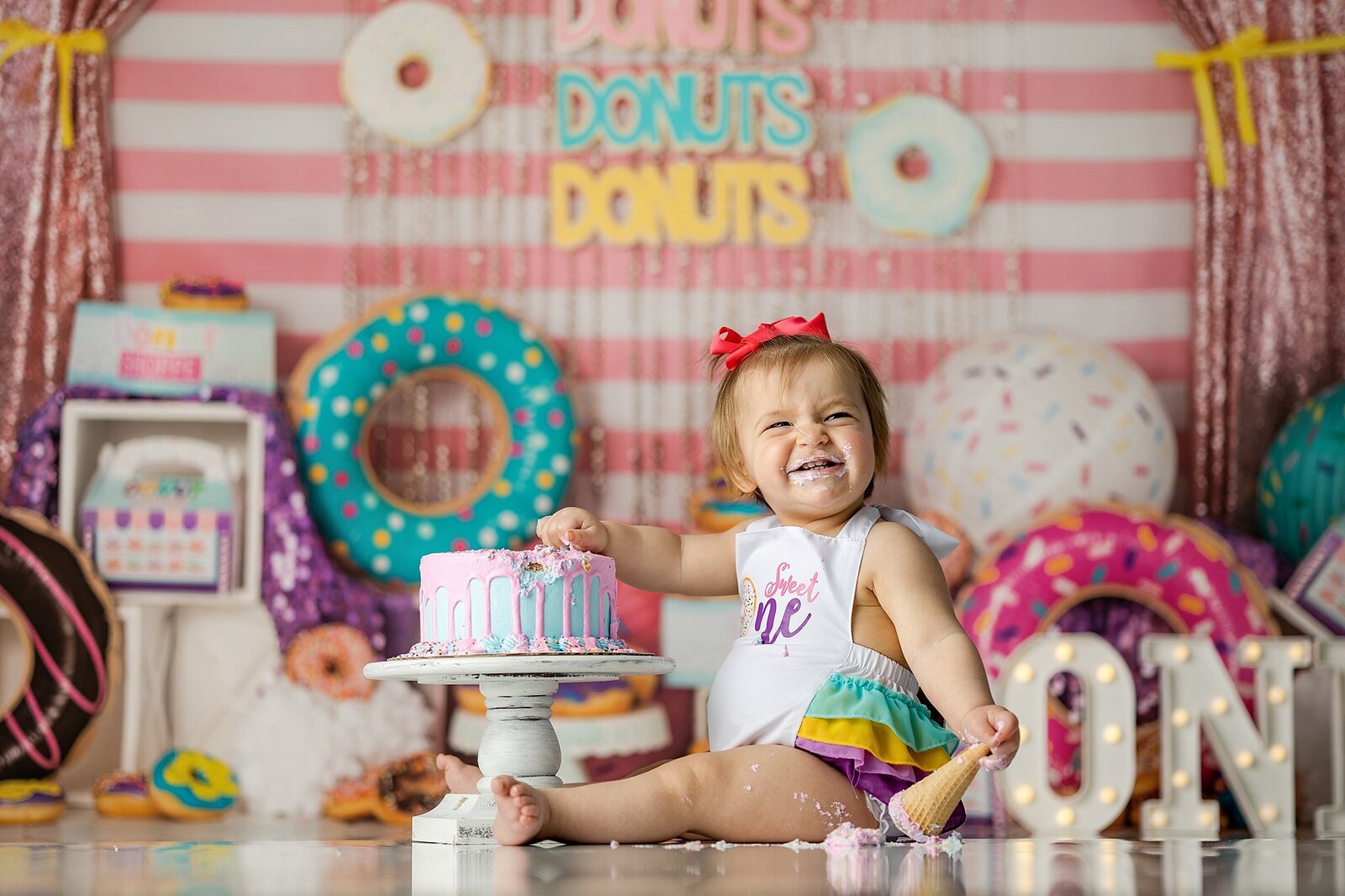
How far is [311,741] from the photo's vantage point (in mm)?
3422

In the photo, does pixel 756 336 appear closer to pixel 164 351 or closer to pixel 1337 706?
pixel 1337 706

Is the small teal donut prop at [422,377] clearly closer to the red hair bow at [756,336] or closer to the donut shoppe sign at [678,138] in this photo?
the donut shoppe sign at [678,138]

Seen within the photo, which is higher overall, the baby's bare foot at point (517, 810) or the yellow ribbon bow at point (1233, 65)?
the yellow ribbon bow at point (1233, 65)

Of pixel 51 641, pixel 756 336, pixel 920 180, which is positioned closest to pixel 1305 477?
pixel 920 180

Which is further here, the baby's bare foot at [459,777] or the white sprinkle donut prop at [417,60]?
the white sprinkle donut prop at [417,60]

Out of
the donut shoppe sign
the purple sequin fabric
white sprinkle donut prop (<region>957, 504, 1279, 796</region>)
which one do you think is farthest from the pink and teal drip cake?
the donut shoppe sign

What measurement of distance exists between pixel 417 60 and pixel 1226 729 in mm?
2658

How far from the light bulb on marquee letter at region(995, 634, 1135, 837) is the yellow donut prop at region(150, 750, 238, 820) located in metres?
1.70

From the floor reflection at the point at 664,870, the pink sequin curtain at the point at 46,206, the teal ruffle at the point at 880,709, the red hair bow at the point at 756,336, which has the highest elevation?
the pink sequin curtain at the point at 46,206

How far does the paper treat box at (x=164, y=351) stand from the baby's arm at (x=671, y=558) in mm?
1868

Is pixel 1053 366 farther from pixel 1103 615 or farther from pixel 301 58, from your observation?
pixel 301 58

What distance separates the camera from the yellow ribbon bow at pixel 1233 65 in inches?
158

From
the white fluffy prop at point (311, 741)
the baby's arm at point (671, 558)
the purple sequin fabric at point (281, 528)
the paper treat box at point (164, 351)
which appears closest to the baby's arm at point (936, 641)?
the baby's arm at point (671, 558)

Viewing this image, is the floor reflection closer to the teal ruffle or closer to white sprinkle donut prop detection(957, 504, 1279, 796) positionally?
the teal ruffle
